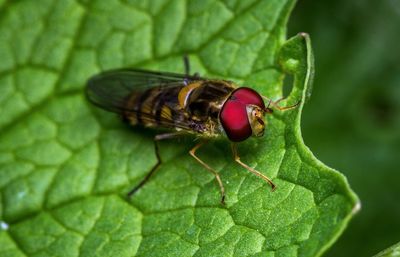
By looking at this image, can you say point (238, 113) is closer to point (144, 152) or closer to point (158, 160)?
point (158, 160)

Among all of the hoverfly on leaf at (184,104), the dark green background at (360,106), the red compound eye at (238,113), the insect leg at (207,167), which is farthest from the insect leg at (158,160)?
the dark green background at (360,106)

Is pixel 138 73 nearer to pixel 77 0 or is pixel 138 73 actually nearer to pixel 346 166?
pixel 77 0

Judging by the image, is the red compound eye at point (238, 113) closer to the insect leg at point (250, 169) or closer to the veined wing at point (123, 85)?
the insect leg at point (250, 169)

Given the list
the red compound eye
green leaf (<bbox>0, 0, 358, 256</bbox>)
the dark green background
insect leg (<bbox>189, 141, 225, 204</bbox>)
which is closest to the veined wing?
green leaf (<bbox>0, 0, 358, 256</bbox>)

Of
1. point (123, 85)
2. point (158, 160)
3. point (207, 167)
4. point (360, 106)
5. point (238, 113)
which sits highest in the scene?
point (238, 113)

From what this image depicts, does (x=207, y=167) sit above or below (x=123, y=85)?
below

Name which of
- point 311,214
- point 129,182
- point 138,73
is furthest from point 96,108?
point 311,214

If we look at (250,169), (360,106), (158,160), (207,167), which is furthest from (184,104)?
(360,106)
